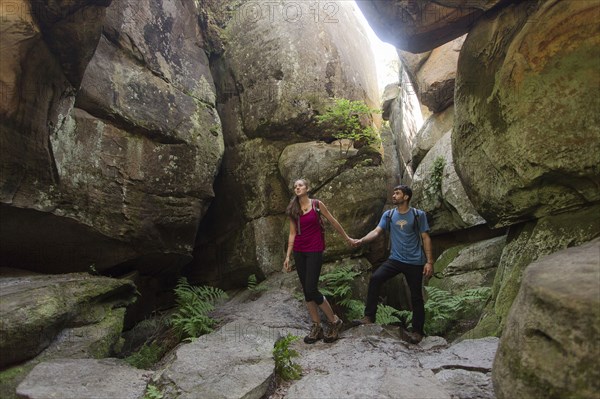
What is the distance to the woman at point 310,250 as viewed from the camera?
5629 millimetres

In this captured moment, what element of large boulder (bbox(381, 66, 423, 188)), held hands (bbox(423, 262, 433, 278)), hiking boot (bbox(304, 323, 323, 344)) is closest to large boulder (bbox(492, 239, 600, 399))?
held hands (bbox(423, 262, 433, 278))

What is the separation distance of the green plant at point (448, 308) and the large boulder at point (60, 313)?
16.2ft

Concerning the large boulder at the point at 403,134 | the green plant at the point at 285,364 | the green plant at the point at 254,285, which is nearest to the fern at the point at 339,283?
the green plant at the point at 254,285

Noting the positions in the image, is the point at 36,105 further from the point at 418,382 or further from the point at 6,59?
the point at 418,382

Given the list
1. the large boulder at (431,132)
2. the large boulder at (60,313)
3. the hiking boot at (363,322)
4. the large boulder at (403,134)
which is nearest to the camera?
the large boulder at (60,313)

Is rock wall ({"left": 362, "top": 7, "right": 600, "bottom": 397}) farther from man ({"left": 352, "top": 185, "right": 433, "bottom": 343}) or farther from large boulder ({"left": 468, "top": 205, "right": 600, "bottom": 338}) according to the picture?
man ({"left": 352, "top": 185, "right": 433, "bottom": 343})

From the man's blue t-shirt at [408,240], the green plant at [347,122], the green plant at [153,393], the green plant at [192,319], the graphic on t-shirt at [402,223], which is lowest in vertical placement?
the green plant at [153,393]

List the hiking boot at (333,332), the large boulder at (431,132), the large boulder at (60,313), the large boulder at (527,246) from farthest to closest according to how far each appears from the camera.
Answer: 1. the large boulder at (431,132)
2. the hiking boot at (333,332)
3. the large boulder at (527,246)
4. the large boulder at (60,313)

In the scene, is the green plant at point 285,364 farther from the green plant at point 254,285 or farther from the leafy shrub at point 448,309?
the green plant at point 254,285

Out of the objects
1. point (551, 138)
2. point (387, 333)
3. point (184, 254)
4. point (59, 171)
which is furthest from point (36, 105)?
point (551, 138)

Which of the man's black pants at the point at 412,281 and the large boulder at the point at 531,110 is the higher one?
the large boulder at the point at 531,110

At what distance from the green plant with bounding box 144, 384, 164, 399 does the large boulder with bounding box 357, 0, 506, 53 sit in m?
5.67

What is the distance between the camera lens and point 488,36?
19.1 feet

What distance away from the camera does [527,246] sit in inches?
215
